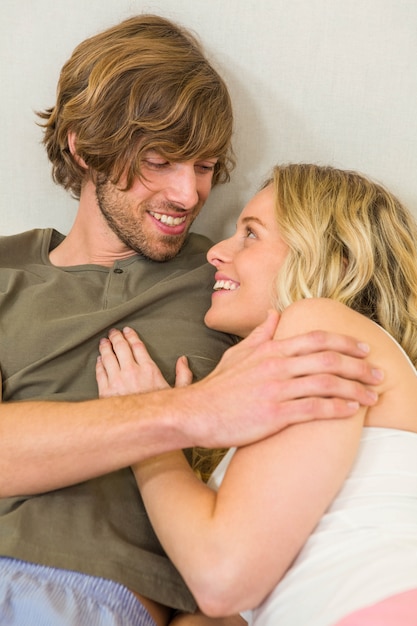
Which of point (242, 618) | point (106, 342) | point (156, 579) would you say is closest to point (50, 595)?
point (156, 579)

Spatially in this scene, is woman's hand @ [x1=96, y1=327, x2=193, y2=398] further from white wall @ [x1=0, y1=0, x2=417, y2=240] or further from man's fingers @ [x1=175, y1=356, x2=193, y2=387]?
white wall @ [x1=0, y1=0, x2=417, y2=240]

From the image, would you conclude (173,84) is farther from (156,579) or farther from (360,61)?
(156,579)

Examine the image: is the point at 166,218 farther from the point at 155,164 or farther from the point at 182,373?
the point at 182,373

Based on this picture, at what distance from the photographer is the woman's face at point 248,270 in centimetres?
141

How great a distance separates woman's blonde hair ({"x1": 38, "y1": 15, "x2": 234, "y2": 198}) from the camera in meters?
1.66

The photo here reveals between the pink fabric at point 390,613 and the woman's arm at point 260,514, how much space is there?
0.13m

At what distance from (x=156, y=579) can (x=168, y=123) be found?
0.96 m

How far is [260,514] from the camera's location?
103 centimetres

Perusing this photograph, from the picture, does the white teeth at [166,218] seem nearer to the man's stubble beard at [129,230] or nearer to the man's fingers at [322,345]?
the man's stubble beard at [129,230]

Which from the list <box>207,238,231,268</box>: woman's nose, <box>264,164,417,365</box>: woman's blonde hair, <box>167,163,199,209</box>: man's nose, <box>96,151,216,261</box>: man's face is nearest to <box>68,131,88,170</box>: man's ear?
<box>96,151,216,261</box>: man's face

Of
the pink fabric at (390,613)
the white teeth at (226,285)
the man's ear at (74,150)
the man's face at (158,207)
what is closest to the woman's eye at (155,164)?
the man's face at (158,207)

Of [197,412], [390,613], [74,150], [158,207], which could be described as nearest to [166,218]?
[158,207]

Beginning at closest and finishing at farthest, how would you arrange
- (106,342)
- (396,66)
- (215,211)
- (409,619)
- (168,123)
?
(409,619), (106,342), (168,123), (396,66), (215,211)

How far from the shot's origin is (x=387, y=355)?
117cm
